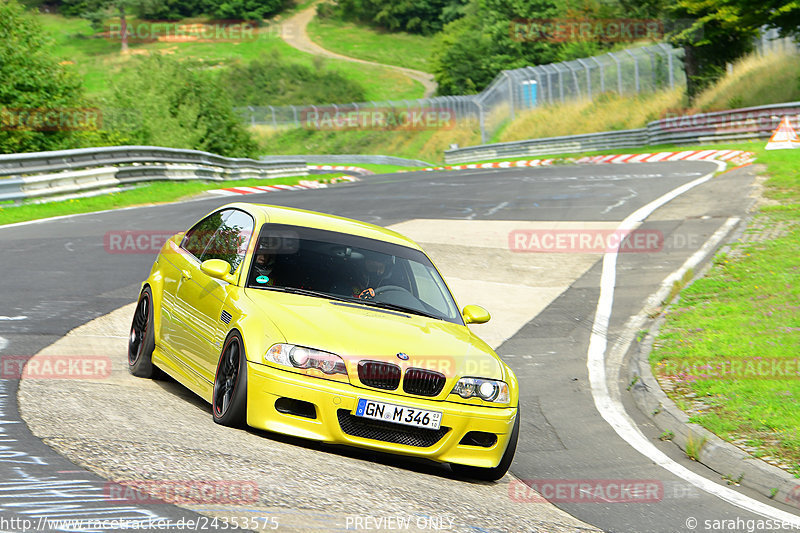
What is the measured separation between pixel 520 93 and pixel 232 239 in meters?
55.0

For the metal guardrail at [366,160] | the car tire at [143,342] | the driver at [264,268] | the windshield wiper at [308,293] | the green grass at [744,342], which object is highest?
the driver at [264,268]

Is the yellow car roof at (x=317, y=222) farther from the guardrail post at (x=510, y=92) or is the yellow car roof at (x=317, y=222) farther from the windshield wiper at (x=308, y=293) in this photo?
the guardrail post at (x=510, y=92)

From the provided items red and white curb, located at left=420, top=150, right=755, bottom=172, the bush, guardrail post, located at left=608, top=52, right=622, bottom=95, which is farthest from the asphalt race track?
the bush

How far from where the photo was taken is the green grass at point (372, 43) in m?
133

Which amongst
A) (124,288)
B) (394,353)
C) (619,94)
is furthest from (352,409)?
(619,94)

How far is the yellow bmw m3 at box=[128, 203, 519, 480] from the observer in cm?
633

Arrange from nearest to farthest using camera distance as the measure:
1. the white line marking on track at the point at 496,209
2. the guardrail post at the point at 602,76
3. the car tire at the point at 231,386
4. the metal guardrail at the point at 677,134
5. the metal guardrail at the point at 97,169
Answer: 1. the car tire at the point at 231,386
2. the metal guardrail at the point at 97,169
3. the white line marking on track at the point at 496,209
4. the metal guardrail at the point at 677,134
5. the guardrail post at the point at 602,76

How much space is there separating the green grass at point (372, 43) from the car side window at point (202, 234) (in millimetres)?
121487

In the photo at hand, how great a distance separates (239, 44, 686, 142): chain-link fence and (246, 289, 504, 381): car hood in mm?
43791

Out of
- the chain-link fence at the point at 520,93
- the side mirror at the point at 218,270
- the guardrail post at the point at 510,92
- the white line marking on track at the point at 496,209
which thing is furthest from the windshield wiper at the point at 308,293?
the guardrail post at the point at 510,92

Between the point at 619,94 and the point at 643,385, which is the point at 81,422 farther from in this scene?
the point at 619,94

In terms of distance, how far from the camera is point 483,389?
671 centimetres

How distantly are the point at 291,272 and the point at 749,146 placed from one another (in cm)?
2883

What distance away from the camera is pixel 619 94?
52.6m
